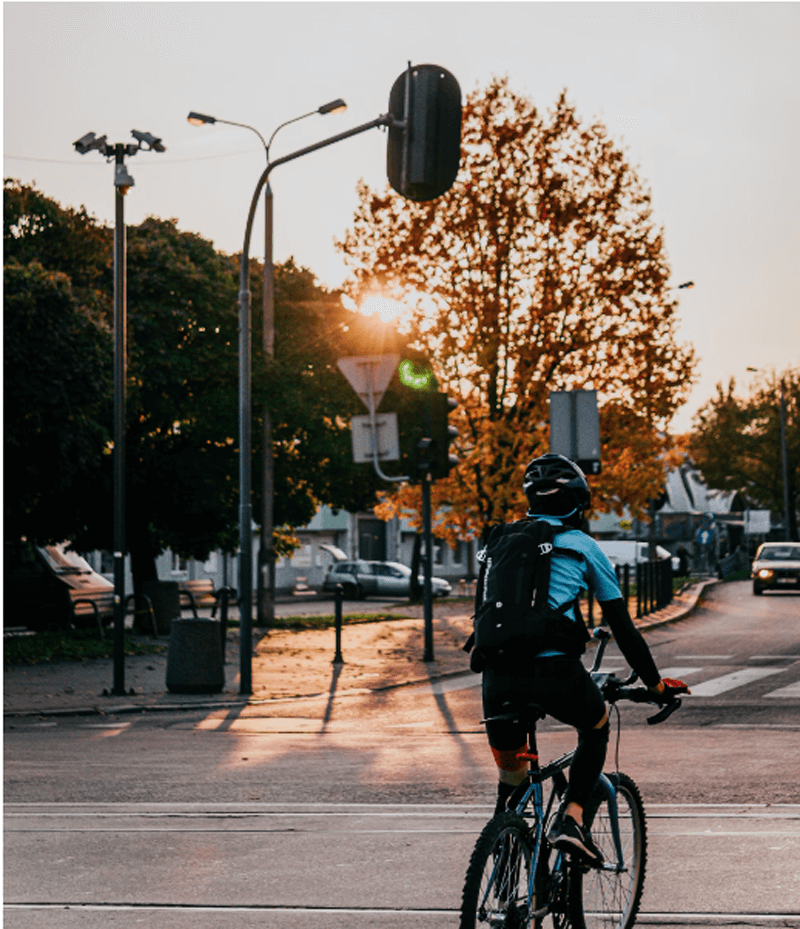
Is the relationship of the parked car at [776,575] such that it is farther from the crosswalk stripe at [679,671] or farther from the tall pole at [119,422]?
the tall pole at [119,422]

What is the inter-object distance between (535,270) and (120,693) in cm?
1354

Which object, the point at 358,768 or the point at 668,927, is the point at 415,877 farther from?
the point at 358,768

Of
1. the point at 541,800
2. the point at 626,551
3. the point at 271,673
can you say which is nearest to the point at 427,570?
the point at 271,673

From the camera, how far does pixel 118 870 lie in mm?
7203

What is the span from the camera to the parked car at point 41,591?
1141 inches

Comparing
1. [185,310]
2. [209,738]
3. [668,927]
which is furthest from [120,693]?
[185,310]

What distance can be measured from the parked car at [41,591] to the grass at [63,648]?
10.5 ft

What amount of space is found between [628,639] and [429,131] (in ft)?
18.0

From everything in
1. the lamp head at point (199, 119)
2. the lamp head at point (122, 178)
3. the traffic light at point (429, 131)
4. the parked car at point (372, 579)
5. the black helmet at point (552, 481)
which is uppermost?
the lamp head at point (199, 119)

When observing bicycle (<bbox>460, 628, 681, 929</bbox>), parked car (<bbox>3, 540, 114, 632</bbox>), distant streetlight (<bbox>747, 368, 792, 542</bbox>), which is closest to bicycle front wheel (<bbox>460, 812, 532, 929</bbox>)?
bicycle (<bbox>460, 628, 681, 929</bbox>)

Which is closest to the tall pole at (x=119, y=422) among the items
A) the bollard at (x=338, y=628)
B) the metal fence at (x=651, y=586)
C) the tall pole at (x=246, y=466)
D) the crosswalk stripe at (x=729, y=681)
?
the tall pole at (x=246, y=466)

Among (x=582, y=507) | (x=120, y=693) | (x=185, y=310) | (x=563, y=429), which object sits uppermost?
(x=185, y=310)

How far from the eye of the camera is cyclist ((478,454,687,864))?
4.73m

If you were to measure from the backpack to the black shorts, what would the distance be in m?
0.05
